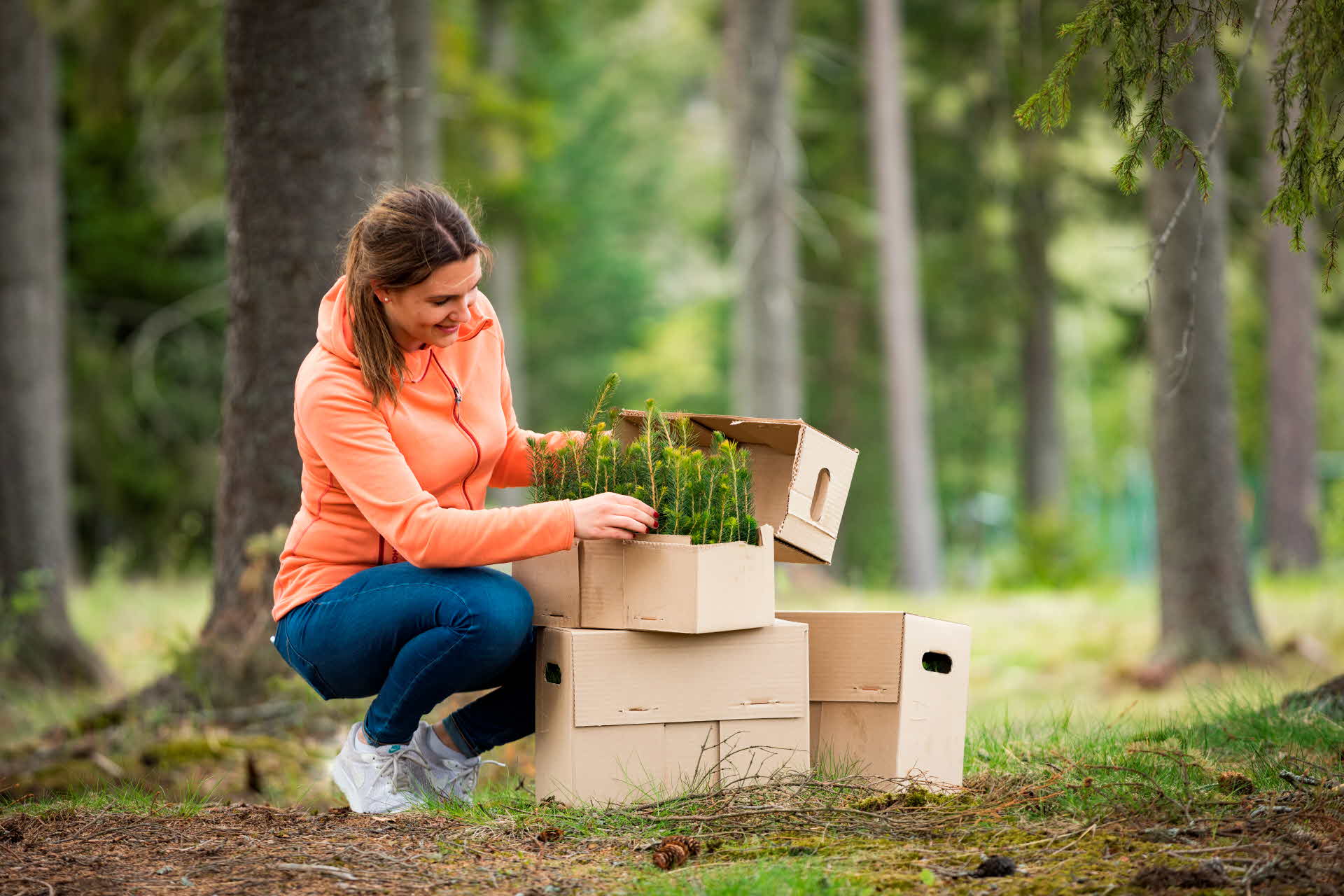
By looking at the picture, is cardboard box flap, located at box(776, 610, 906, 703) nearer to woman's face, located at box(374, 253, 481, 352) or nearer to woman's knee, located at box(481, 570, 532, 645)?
woman's knee, located at box(481, 570, 532, 645)

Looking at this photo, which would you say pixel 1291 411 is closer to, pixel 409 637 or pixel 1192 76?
pixel 1192 76

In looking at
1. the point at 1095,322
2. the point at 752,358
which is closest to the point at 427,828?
the point at 752,358

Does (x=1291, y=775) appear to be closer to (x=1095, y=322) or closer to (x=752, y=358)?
(x=752, y=358)

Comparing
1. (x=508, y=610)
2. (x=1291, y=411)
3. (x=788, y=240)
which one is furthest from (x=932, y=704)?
(x=1291, y=411)

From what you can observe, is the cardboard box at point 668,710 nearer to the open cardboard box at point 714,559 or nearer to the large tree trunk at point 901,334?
the open cardboard box at point 714,559

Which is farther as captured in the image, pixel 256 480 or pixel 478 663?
pixel 256 480

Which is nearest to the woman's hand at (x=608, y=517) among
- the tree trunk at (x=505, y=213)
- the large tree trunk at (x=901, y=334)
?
the tree trunk at (x=505, y=213)

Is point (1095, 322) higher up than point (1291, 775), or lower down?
higher up

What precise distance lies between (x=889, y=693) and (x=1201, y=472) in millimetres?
5462

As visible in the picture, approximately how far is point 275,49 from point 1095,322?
23.7 m

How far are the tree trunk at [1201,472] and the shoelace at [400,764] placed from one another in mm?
5866

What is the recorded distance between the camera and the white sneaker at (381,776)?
359cm

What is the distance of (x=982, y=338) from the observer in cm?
1972

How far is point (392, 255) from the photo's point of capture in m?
3.44
